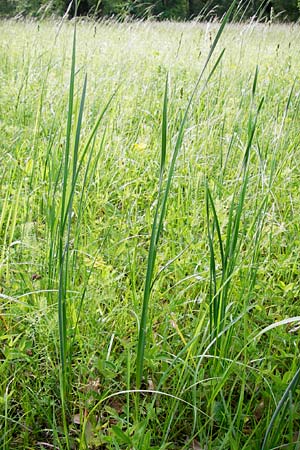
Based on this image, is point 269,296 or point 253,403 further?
point 269,296

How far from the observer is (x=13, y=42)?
5.98m

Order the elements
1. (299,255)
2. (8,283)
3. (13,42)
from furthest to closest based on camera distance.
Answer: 1. (13,42)
2. (299,255)
3. (8,283)

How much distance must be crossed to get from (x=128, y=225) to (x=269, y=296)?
24.0 inches

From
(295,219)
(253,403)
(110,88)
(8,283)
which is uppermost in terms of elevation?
(110,88)

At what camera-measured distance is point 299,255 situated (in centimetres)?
166

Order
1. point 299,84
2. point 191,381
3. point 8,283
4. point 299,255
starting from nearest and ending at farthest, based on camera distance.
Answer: point 191,381, point 8,283, point 299,255, point 299,84

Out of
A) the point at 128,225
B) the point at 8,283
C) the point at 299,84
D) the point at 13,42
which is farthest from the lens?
the point at 13,42

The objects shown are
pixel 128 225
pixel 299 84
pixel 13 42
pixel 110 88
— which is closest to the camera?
pixel 128 225

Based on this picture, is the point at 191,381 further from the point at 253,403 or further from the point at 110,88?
the point at 110,88

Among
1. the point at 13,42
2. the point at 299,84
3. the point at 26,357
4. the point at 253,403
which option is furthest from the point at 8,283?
the point at 13,42

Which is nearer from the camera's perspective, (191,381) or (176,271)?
(191,381)

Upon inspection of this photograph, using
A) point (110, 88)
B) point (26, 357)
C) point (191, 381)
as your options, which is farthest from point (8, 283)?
point (110, 88)

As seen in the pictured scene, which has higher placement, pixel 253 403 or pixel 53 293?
pixel 53 293

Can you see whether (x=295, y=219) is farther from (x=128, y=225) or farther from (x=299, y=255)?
(x=128, y=225)
